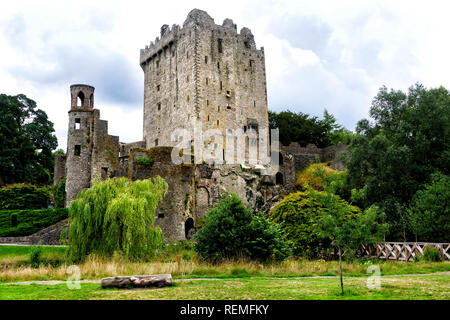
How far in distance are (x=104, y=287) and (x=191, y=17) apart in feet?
118

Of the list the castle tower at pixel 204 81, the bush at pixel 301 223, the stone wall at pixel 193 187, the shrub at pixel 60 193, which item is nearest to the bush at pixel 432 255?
the bush at pixel 301 223

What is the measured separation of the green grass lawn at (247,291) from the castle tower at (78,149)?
2257 cm

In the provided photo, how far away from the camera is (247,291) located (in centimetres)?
1109

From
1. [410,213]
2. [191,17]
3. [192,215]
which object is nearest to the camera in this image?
[410,213]

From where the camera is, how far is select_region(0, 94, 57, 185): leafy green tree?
4141 centimetres

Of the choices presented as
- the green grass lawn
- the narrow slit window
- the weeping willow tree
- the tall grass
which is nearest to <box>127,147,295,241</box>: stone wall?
the narrow slit window

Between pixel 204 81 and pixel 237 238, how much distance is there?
24.8 metres

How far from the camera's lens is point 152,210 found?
2133cm

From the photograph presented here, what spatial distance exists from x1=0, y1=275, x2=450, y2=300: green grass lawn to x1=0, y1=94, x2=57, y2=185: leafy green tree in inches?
1285

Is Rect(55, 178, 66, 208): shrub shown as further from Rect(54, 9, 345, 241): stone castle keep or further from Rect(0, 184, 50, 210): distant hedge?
Rect(54, 9, 345, 241): stone castle keep

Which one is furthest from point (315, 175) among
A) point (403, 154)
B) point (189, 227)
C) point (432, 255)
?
point (432, 255)
